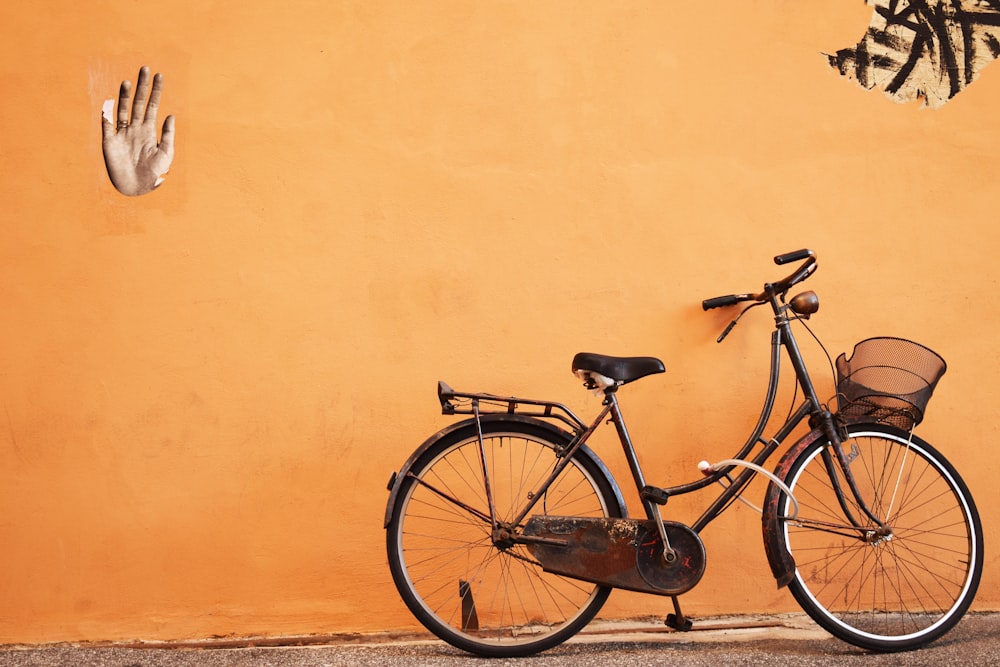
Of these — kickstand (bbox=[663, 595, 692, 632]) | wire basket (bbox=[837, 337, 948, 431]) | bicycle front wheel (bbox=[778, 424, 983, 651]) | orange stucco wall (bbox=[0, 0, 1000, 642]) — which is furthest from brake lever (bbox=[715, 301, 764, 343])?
kickstand (bbox=[663, 595, 692, 632])

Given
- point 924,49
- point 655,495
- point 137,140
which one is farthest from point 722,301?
point 137,140

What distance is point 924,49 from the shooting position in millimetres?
3727

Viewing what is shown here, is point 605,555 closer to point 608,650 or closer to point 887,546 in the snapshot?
point 608,650

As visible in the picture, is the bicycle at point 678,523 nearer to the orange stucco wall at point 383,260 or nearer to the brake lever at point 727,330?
the brake lever at point 727,330

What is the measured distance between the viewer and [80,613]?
345cm

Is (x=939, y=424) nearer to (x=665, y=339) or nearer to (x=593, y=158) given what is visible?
(x=665, y=339)

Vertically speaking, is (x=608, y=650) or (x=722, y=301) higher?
(x=722, y=301)

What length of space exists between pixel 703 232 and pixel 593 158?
1.76 ft

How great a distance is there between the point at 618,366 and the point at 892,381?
1004 mm

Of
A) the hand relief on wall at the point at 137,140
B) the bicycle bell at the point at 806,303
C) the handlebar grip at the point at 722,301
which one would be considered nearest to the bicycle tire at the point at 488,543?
the handlebar grip at the point at 722,301

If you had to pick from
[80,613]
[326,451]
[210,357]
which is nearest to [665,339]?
[326,451]

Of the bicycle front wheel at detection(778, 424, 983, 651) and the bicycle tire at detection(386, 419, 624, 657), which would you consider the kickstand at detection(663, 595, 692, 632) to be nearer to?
the bicycle tire at detection(386, 419, 624, 657)

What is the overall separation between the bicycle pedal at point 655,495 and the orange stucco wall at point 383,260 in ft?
1.43

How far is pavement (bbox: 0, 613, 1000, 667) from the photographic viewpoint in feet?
10.1
